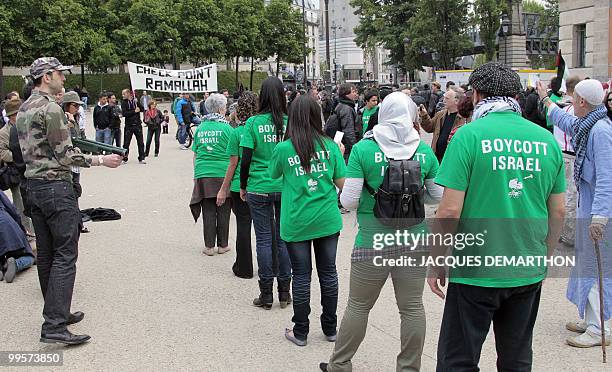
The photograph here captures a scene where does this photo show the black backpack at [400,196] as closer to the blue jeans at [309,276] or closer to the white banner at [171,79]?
the blue jeans at [309,276]

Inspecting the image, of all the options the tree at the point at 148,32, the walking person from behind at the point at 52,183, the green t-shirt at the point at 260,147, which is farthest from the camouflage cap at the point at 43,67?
the tree at the point at 148,32

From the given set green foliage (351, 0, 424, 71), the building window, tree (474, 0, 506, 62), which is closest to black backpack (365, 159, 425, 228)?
the building window

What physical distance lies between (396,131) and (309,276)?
150 cm

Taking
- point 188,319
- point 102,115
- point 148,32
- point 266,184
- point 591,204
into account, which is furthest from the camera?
point 148,32

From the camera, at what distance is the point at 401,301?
4.05 meters

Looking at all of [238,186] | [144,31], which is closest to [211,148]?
[238,186]

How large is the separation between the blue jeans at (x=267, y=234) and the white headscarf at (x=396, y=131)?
1.99 meters

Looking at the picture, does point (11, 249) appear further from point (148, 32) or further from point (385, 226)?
point (148, 32)

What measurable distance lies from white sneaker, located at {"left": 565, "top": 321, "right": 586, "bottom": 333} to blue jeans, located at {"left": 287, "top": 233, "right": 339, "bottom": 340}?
185 centimetres

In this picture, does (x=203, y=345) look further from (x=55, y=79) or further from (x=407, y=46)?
(x=407, y=46)

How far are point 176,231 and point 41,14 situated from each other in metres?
42.2

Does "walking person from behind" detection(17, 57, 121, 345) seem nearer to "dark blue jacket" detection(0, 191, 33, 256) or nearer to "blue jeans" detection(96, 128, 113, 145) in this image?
"dark blue jacket" detection(0, 191, 33, 256)

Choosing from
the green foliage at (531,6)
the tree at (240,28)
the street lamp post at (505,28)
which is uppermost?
the green foliage at (531,6)

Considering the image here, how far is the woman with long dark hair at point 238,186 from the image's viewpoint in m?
6.19
